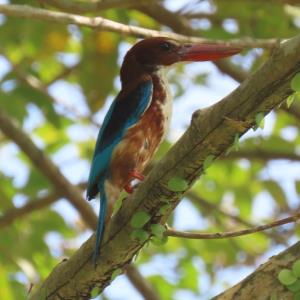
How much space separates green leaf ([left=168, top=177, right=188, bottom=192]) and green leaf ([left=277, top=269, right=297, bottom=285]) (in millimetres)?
390

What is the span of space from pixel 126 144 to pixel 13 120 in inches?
60.2

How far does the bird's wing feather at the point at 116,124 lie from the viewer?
3.92 meters

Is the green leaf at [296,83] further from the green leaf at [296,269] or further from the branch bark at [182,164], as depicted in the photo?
the green leaf at [296,269]

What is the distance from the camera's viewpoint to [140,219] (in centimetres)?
288

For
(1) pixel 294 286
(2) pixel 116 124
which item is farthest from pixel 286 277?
(2) pixel 116 124

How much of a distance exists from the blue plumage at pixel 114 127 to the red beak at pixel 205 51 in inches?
12.7

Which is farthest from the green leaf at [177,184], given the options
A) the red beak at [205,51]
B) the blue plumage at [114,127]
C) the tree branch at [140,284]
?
the tree branch at [140,284]

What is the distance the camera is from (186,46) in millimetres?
4516

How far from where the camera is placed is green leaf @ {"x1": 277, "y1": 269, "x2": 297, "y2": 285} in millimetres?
2680

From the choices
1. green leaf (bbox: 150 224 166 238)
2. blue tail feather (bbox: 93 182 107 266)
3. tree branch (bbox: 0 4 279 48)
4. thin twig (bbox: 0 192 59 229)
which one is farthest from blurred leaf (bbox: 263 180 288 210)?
green leaf (bbox: 150 224 166 238)

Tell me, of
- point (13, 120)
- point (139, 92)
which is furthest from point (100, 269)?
point (13, 120)

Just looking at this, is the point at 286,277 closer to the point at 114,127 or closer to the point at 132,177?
the point at 132,177

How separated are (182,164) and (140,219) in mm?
252

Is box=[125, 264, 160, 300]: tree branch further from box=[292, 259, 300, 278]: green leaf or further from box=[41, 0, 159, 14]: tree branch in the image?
box=[292, 259, 300, 278]: green leaf
